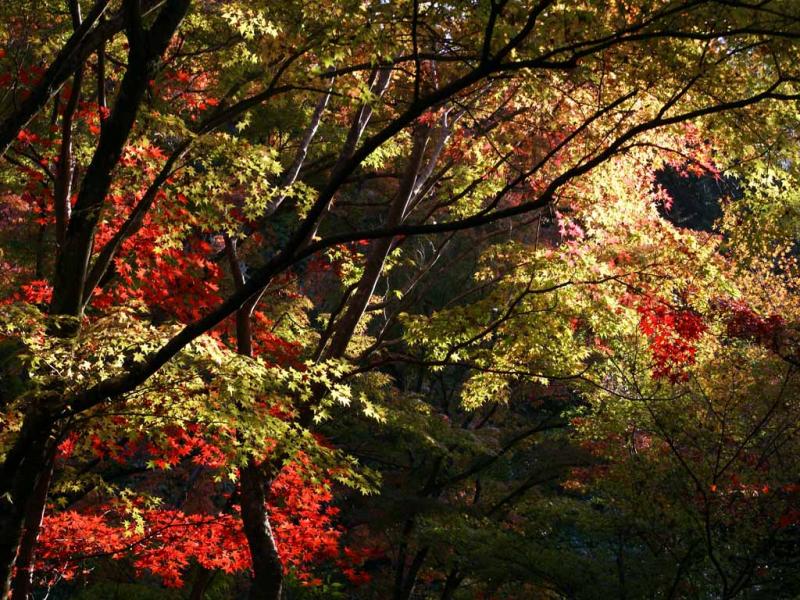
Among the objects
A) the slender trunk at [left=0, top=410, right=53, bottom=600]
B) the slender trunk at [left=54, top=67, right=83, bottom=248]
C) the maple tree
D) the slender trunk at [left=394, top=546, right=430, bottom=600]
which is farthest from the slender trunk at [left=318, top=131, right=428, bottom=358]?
A: the slender trunk at [left=394, top=546, right=430, bottom=600]

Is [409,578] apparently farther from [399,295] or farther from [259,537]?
[399,295]

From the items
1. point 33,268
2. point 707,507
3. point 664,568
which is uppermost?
point 33,268

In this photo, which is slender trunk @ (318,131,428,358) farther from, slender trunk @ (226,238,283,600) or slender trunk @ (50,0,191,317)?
slender trunk @ (50,0,191,317)

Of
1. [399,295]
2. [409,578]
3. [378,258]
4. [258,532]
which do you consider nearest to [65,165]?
[378,258]

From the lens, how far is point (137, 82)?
536 centimetres

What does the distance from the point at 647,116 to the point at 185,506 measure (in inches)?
402

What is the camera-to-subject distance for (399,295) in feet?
31.9

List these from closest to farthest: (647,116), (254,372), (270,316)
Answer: (254,372)
(647,116)
(270,316)

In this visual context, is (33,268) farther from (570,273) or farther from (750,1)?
(750,1)

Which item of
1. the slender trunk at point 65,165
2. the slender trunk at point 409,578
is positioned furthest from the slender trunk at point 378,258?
the slender trunk at point 409,578

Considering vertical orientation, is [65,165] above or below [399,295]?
below

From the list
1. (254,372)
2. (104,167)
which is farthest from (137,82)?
(254,372)

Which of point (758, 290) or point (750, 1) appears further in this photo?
point (758, 290)

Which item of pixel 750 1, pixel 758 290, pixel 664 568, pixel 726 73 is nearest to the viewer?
pixel 750 1
